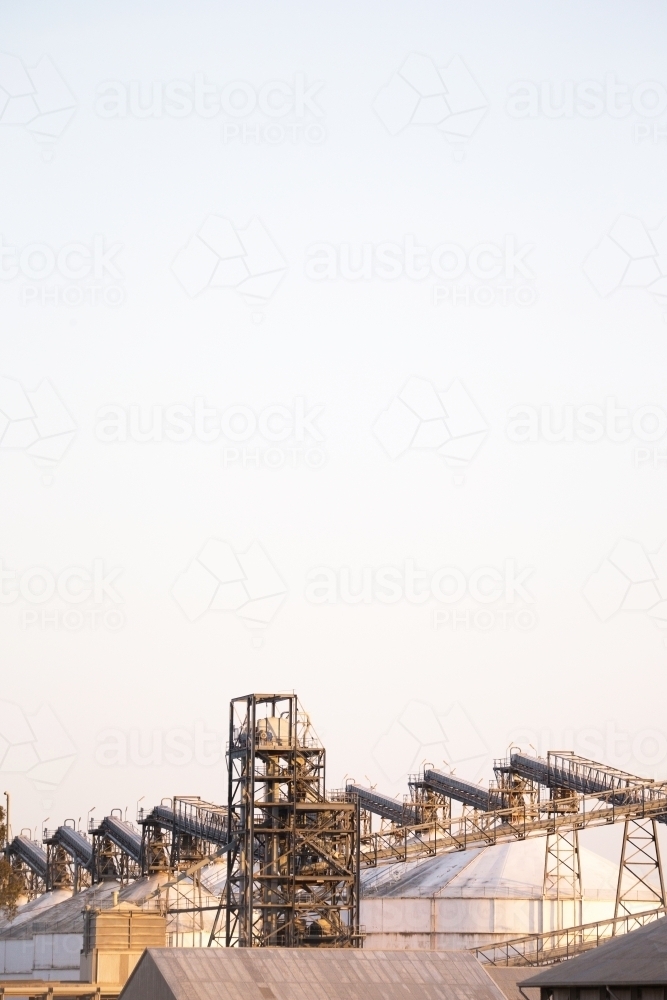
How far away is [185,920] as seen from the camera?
290 feet

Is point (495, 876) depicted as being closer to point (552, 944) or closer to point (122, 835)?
point (552, 944)

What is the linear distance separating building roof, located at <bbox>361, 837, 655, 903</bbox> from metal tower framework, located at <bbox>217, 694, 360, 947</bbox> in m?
11.4

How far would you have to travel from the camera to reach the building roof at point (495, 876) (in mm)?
79688

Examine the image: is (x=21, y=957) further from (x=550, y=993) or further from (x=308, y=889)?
(x=550, y=993)

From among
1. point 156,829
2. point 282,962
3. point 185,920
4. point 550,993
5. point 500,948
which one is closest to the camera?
point 550,993

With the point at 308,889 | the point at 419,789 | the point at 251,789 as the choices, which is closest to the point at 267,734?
the point at 251,789

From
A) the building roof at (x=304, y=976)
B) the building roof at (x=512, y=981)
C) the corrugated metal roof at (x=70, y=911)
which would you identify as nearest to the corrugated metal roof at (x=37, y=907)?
the corrugated metal roof at (x=70, y=911)

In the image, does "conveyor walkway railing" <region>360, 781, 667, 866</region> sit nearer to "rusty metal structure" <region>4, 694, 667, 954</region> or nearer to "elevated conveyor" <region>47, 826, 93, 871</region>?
"rusty metal structure" <region>4, 694, 667, 954</region>

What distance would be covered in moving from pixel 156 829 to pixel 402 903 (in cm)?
1996

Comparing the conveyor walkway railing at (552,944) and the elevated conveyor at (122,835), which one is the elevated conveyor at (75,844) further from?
the conveyor walkway railing at (552,944)

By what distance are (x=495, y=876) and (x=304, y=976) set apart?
33151 mm

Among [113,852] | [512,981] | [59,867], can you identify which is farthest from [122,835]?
[512,981]

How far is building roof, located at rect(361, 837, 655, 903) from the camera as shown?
79.7 meters

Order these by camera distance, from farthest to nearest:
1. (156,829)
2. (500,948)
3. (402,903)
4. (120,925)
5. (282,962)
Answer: (156,829)
(402,903)
(500,948)
(120,925)
(282,962)
